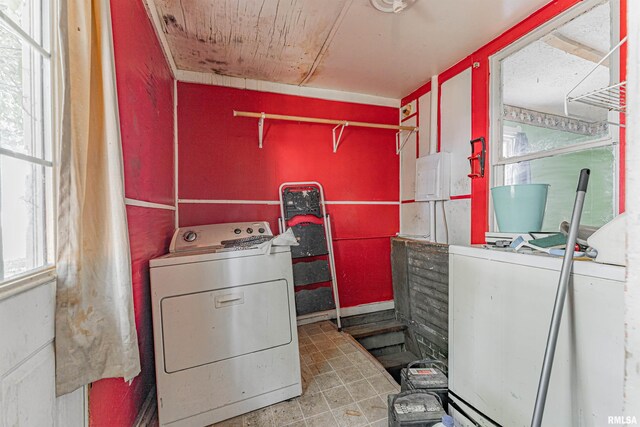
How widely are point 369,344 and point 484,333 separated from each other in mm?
1567

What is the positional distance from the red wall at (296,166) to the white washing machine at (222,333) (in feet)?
3.07

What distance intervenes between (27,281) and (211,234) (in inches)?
54.2

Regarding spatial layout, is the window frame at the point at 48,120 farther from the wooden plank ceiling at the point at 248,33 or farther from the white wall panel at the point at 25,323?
the wooden plank ceiling at the point at 248,33

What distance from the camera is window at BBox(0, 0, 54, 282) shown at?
609 mm

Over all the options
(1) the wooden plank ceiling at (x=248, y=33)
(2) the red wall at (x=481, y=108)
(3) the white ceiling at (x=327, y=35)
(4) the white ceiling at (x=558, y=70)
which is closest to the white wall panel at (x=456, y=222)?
(2) the red wall at (x=481, y=108)

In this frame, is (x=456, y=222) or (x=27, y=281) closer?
(x=27, y=281)

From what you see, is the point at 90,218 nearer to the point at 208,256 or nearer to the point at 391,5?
the point at 208,256

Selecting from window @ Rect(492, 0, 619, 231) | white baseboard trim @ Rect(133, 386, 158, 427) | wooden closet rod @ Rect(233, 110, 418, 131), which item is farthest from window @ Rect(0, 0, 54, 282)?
window @ Rect(492, 0, 619, 231)

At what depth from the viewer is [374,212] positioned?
Result: 278 centimetres

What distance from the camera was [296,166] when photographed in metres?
2.50

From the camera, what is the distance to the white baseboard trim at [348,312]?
95.8 inches

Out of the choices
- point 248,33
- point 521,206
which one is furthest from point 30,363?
point 248,33

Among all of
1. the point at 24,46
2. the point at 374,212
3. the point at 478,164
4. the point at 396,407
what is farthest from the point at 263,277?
the point at 478,164

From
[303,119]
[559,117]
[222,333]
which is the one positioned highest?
[303,119]
